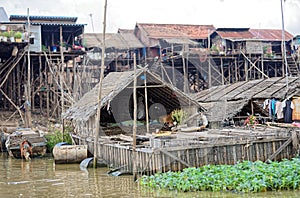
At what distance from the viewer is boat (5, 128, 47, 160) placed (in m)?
20.0

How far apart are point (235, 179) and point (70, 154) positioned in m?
8.24

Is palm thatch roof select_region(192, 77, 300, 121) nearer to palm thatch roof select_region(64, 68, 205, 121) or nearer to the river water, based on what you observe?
palm thatch roof select_region(64, 68, 205, 121)

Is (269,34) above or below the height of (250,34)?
above

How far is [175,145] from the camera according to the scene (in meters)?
13.2

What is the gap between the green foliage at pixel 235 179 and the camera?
11125mm

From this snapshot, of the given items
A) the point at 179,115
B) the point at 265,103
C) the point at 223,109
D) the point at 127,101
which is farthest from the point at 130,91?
the point at 265,103

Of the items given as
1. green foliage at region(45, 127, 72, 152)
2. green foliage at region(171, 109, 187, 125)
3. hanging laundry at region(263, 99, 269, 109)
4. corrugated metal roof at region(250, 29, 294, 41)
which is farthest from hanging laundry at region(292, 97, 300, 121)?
corrugated metal roof at region(250, 29, 294, 41)

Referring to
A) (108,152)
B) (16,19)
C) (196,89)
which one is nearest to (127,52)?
(196,89)

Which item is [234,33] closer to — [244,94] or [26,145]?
[244,94]

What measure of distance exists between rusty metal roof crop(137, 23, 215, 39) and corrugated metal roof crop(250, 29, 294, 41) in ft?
13.2

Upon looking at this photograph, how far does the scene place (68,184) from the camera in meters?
13.9

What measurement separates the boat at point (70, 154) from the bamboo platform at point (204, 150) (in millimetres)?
2060

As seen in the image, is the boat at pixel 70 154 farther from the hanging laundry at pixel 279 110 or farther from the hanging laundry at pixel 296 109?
the hanging laundry at pixel 296 109

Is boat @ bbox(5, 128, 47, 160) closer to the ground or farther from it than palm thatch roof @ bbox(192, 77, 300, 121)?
closer to the ground
